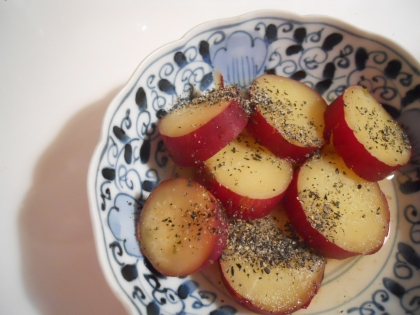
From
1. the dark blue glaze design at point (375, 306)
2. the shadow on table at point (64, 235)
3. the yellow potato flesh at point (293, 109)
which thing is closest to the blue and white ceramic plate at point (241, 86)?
the dark blue glaze design at point (375, 306)

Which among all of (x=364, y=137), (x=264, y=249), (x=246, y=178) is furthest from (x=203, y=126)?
(x=364, y=137)

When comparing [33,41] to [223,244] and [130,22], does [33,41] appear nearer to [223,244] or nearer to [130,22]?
[130,22]

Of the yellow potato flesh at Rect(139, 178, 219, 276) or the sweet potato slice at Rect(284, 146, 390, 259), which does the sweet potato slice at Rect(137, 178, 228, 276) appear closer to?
the yellow potato flesh at Rect(139, 178, 219, 276)

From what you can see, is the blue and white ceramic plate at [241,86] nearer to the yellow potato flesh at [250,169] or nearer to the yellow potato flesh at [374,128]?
the yellow potato flesh at [374,128]

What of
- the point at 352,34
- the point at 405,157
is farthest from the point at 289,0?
the point at 405,157

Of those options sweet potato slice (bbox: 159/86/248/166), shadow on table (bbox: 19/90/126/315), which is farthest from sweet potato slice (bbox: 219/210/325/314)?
shadow on table (bbox: 19/90/126/315)

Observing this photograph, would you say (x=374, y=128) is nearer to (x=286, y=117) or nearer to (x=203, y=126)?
(x=286, y=117)
